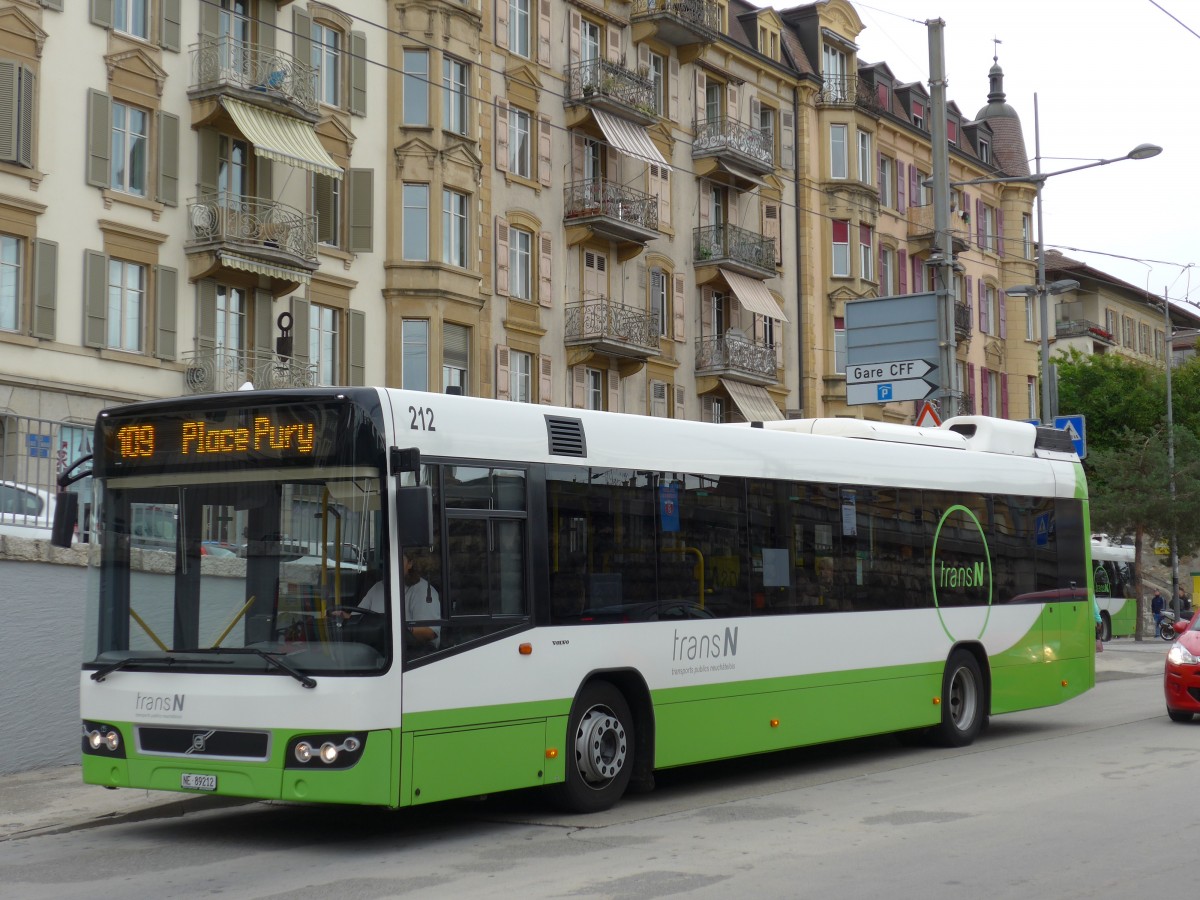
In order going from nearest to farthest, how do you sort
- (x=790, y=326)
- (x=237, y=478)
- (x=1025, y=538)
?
(x=237, y=478), (x=1025, y=538), (x=790, y=326)

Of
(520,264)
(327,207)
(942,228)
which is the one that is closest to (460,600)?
(942,228)

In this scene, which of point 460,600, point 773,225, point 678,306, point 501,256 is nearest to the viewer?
point 460,600

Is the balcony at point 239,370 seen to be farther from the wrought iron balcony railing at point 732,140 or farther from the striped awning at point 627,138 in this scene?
the wrought iron balcony railing at point 732,140

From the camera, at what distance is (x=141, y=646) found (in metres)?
→ 9.88

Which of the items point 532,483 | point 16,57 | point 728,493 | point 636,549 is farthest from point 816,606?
point 16,57

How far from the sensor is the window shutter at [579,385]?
36812 millimetres

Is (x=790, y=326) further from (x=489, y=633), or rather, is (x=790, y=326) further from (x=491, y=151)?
(x=489, y=633)

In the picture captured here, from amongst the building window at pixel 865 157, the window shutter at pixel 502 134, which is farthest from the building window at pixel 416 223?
the building window at pixel 865 157

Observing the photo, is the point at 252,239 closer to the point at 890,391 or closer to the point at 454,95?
the point at 454,95

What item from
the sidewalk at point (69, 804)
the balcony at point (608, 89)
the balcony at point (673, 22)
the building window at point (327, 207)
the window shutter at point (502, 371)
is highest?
the balcony at point (673, 22)

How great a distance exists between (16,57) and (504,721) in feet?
63.0

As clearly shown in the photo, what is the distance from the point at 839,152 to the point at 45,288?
28.3 metres

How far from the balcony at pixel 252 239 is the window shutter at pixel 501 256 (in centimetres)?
555

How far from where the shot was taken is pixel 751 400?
4247cm
